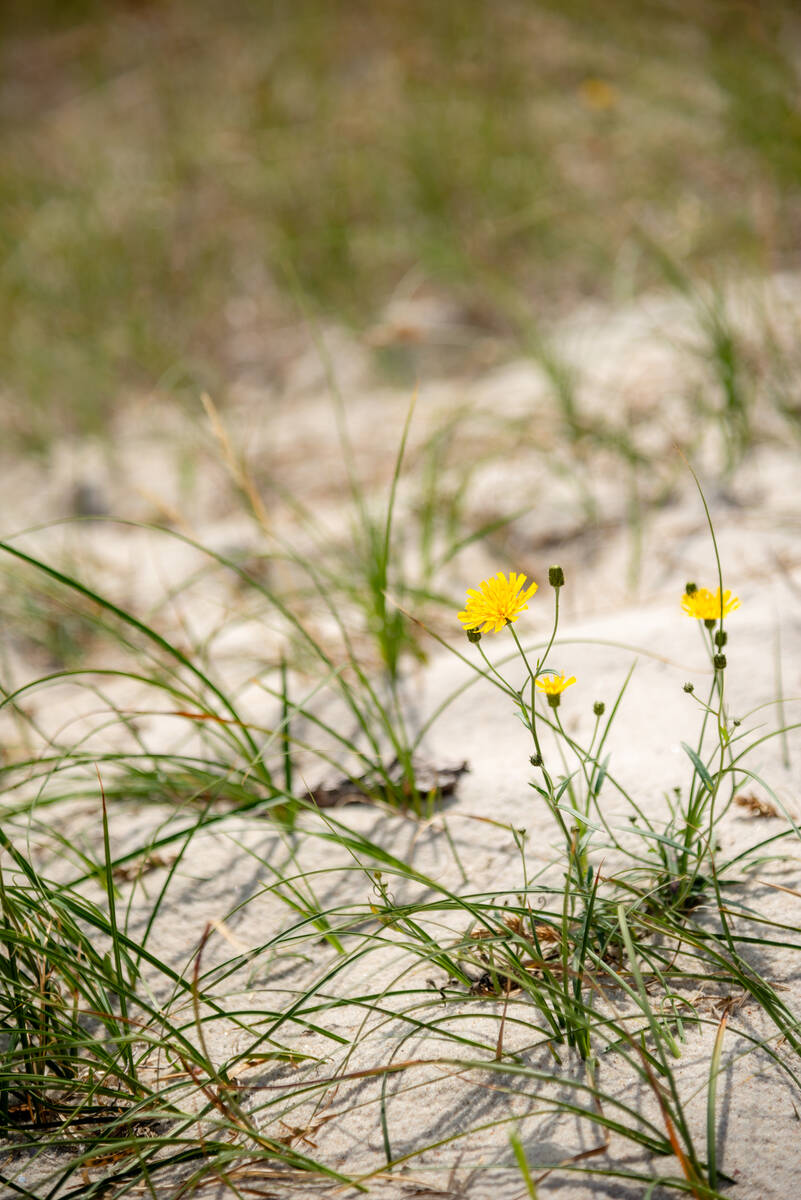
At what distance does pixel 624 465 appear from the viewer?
7.66 ft

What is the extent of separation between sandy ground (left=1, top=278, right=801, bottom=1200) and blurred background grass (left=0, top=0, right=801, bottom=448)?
0.32m

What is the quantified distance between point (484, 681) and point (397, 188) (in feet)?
9.77

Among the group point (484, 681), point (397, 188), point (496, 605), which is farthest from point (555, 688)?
point (397, 188)

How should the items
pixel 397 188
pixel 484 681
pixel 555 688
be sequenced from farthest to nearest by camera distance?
pixel 397 188 < pixel 484 681 < pixel 555 688

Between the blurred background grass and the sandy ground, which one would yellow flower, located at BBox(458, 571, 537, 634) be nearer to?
the sandy ground

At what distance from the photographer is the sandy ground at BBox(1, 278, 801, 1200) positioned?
0.93 metres

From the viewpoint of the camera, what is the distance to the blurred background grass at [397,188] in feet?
10.7

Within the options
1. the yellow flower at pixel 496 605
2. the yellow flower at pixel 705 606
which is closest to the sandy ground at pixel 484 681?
the yellow flower at pixel 705 606

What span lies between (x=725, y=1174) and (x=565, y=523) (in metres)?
1.58

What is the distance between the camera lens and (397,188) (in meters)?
3.85

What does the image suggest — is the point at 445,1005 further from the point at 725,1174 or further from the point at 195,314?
the point at 195,314

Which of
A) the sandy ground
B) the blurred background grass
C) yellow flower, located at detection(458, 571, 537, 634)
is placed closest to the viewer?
the sandy ground

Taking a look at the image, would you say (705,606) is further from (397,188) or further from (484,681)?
(397,188)

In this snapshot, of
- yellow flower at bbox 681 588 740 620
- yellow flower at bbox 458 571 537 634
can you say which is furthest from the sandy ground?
yellow flower at bbox 458 571 537 634
